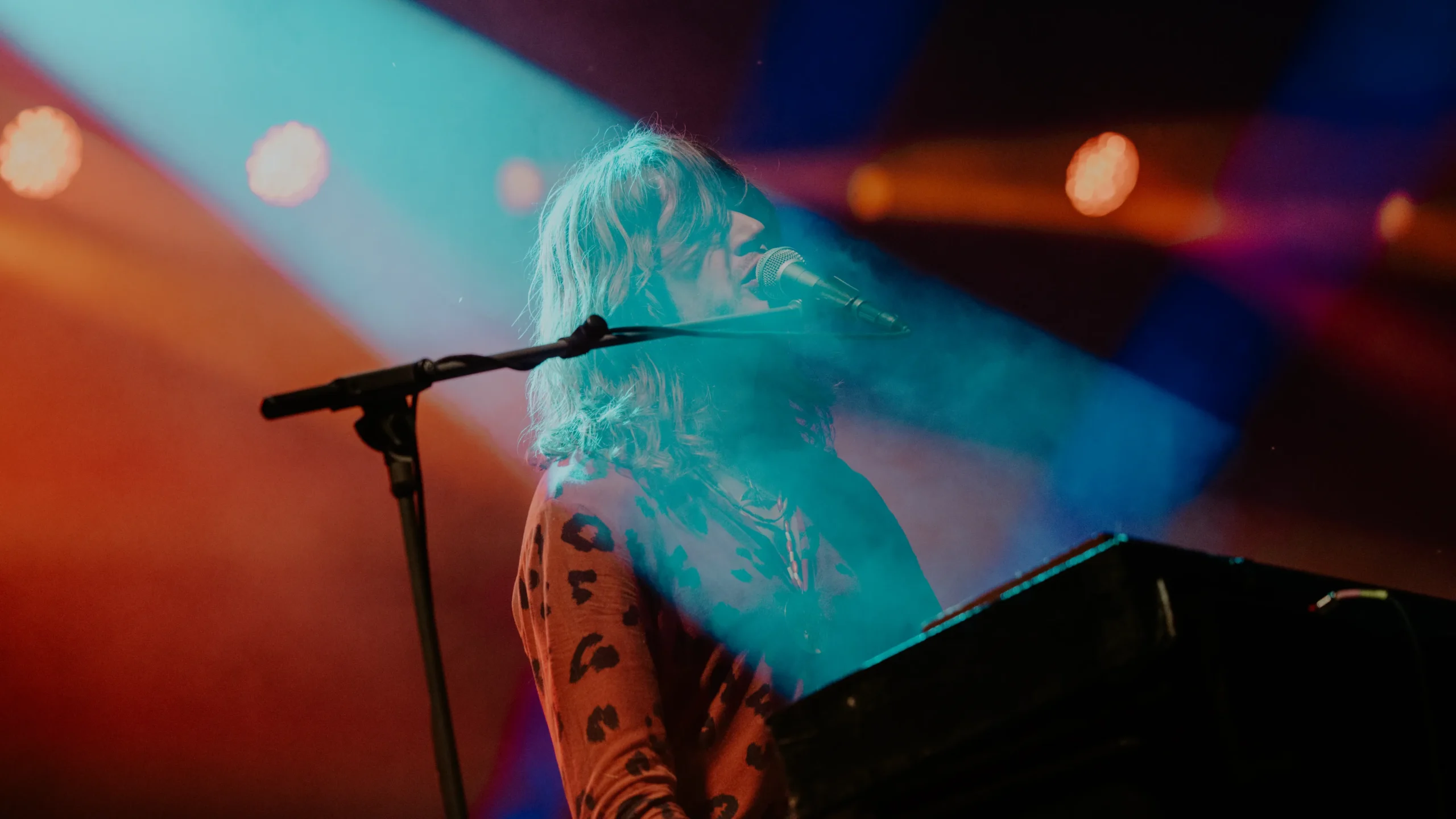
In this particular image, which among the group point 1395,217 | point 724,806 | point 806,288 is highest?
point 1395,217

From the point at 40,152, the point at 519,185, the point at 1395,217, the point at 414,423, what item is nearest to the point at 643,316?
the point at 414,423

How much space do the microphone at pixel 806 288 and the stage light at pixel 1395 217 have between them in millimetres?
2535

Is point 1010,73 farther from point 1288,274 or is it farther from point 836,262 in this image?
point 1288,274

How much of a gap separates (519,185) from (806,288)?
2268 millimetres

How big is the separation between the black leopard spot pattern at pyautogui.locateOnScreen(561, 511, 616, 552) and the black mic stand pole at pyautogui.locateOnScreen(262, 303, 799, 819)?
346 millimetres

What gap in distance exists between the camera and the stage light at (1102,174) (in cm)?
370

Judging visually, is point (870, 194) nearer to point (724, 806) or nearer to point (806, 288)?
point (806, 288)

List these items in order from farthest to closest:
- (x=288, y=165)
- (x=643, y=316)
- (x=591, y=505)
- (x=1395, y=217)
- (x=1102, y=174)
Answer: (x=1102, y=174) → (x=288, y=165) → (x=1395, y=217) → (x=643, y=316) → (x=591, y=505)

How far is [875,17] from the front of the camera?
12.2ft

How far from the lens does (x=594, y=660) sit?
1560 millimetres

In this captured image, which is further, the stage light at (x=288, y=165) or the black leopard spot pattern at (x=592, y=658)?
the stage light at (x=288, y=165)

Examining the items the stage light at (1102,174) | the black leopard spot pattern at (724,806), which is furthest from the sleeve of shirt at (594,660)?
the stage light at (1102,174)

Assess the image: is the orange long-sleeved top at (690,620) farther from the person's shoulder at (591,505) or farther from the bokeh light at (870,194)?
the bokeh light at (870,194)

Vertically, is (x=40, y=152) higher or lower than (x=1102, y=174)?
higher
